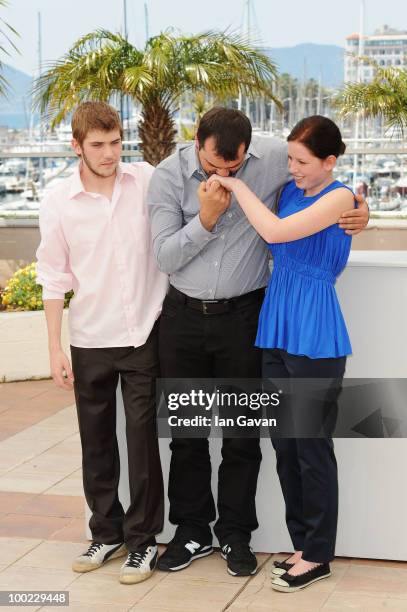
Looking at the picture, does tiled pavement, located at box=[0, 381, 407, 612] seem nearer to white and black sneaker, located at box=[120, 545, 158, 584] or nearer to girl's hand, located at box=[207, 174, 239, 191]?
white and black sneaker, located at box=[120, 545, 158, 584]

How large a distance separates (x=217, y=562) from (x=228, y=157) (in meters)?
1.57

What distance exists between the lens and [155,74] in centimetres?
1024

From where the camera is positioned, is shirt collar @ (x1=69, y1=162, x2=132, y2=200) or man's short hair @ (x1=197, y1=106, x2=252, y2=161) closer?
man's short hair @ (x1=197, y1=106, x2=252, y2=161)

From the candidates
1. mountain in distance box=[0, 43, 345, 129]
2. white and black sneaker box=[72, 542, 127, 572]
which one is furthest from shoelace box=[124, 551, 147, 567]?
mountain in distance box=[0, 43, 345, 129]

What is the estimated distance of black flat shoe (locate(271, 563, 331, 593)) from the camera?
354 cm

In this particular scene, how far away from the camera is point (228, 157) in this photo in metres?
3.24

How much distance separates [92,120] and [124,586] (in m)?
1.66

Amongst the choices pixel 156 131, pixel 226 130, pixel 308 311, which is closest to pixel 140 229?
pixel 226 130

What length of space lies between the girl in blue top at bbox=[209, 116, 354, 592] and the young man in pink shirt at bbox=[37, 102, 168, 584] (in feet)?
1.42

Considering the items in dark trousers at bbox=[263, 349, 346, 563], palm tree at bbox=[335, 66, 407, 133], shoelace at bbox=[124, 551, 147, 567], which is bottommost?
shoelace at bbox=[124, 551, 147, 567]

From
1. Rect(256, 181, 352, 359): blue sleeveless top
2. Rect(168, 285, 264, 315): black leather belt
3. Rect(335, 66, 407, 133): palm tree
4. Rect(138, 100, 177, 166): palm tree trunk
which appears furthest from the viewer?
Rect(335, 66, 407, 133): palm tree

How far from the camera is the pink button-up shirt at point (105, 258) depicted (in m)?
3.56

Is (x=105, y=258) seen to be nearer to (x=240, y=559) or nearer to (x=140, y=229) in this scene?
(x=140, y=229)

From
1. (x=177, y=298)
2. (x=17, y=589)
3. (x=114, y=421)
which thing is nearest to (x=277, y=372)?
(x=177, y=298)
